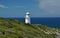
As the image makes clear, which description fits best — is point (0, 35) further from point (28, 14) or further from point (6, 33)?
Answer: point (28, 14)

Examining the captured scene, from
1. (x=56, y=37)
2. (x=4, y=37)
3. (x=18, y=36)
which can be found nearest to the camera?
(x=4, y=37)

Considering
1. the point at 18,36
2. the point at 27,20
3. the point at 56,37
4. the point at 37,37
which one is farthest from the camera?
the point at 27,20

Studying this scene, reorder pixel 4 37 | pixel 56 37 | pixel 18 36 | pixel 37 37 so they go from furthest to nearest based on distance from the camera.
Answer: pixel 56 37 < pixel 37 37 < pixel 18 36 < pixel 4 37

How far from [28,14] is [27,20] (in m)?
0.98

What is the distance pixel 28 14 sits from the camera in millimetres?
37688

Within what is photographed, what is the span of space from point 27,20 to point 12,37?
58.6 feet

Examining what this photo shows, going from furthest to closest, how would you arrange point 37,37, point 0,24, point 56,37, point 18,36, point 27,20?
point 27,20
point 56,37
point 0,24
point 37,37
point 18,36

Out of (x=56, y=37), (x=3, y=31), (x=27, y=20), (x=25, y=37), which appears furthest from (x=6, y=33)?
(x=27, y=20)

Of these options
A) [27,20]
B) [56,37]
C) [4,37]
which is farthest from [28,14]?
[4,37]

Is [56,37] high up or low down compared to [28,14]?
down

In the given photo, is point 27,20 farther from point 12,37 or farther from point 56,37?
point 12,37

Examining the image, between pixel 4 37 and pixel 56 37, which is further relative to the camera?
pixel 56 37

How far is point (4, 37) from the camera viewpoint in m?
19.1

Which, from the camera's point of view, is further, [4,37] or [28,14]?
[28,14]
